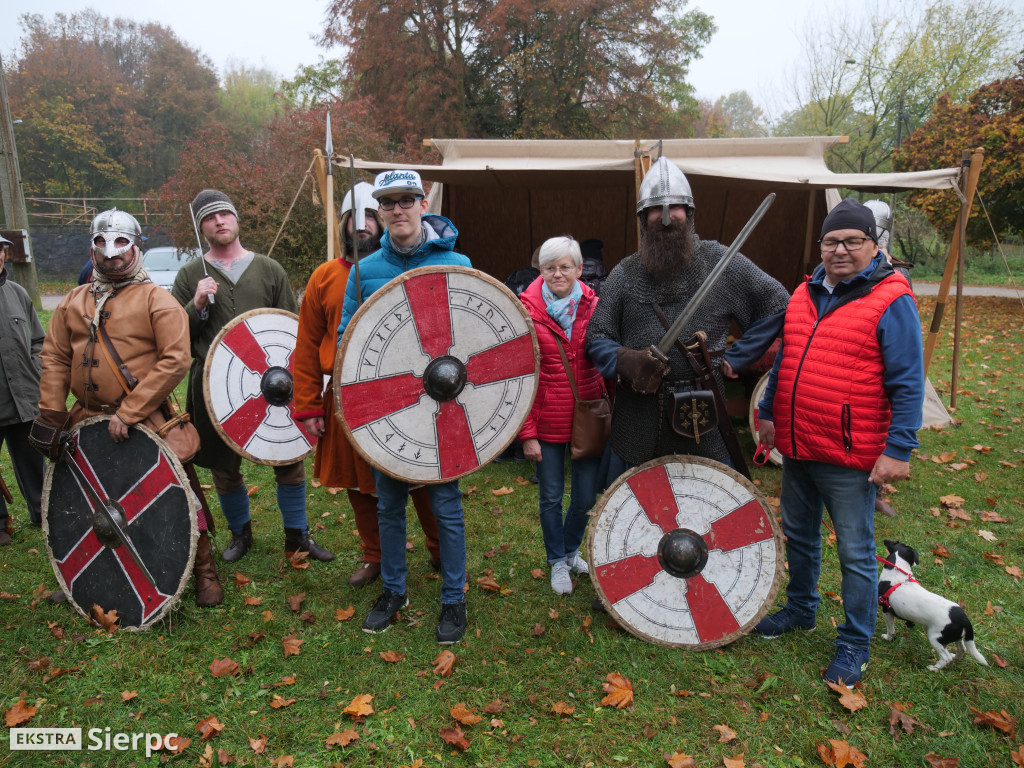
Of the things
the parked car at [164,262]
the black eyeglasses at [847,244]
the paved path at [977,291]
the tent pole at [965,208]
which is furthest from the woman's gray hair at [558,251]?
the paved path at [977,291]

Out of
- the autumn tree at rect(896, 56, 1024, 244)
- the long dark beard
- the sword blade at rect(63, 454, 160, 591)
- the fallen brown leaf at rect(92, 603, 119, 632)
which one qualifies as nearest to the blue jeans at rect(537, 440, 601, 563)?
the long dark beard

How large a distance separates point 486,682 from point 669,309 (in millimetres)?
1593

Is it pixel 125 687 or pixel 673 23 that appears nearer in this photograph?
pixel 125 687

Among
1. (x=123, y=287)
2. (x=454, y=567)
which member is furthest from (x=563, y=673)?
(x=123, y=287)

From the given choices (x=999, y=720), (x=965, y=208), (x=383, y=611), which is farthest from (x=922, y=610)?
(x=965, y=208)

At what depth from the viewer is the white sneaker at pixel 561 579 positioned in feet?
10.2

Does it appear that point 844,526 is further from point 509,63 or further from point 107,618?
point 509,63

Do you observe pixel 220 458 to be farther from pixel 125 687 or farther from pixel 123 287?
pixel 125 687

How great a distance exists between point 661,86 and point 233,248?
19.5 meters

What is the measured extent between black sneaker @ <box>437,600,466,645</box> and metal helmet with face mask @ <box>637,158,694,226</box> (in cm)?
178

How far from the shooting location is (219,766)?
2123 mm

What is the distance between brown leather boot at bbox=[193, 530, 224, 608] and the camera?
302 centimetres

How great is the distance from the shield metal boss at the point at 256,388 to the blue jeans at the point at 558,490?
3.84 feet

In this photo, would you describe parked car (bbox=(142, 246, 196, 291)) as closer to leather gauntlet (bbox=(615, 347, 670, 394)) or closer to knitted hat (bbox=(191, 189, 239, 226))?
knitted hat (bbox=(191, 189, 239, 226))
